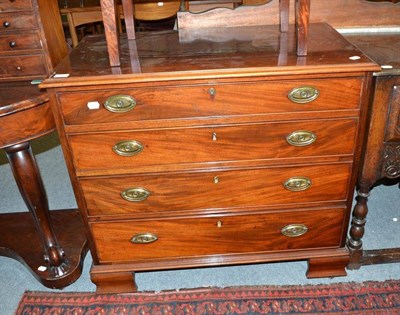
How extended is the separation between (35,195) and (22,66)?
79.0 inches

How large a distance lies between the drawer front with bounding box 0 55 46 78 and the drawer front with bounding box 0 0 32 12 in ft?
1.20

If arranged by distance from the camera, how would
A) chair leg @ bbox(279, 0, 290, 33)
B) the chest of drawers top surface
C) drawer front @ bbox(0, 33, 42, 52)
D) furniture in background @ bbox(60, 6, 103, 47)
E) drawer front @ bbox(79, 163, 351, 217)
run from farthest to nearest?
furniture in background @ bbox(60, 6, 103, 47), drawer front @ bbox(0, 33, 42, 52), chair leg @ bbox(279, 0, 290, 33), drawer front @ bbox(79, 163, 351, 217), the chest of drawers top surface

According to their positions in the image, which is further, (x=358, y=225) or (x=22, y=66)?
(x=22, y=66)

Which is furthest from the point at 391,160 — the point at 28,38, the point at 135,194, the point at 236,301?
the point at 28,38

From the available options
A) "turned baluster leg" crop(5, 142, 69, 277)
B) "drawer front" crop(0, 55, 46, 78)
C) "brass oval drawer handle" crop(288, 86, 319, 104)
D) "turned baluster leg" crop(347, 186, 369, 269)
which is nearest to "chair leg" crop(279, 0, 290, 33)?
"brass oval drawer handle" crop(288, 86, 319, 104)

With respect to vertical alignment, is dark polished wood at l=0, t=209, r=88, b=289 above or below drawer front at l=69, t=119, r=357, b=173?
below

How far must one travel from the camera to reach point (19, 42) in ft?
10.0

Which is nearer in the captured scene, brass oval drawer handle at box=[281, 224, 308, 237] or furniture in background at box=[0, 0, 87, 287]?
furniture in background at box=[0, 0, 87, 287]

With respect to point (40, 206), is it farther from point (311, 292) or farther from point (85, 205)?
point (311, 292)

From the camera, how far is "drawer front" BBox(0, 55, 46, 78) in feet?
10.2

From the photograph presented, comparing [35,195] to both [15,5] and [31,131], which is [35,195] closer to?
[31,131]

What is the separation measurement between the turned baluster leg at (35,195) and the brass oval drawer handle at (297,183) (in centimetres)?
96

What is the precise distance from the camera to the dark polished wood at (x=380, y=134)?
1.36 meters

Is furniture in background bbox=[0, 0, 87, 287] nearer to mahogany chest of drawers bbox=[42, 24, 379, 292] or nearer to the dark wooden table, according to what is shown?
the dark wooden table
